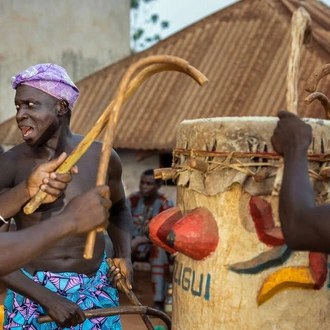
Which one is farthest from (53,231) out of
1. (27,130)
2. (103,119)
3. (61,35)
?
(61,35)

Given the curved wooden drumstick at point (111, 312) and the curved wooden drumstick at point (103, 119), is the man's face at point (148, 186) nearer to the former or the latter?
the curved wooden drumstick at point (111, 312)

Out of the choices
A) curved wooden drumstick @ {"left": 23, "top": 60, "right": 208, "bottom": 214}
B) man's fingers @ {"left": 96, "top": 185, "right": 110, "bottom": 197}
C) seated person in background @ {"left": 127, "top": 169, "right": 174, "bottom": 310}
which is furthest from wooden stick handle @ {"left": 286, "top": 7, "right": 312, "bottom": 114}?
seated person in background @ {"left": 127, "top": 169, "right": 174, "bottom": 310}

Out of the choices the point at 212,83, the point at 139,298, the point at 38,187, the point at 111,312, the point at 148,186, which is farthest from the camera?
the point at 212,83

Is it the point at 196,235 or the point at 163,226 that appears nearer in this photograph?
the point at 196,235

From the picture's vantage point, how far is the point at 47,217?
345cm

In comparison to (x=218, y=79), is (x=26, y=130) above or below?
above

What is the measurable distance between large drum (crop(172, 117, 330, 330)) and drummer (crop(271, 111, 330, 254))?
1.39 ft

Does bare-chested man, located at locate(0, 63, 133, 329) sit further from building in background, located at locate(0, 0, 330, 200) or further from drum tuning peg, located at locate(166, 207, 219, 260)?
building in background, located at locate(0, 0, 330, 200)

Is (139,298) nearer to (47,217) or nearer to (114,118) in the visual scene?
(47,217)

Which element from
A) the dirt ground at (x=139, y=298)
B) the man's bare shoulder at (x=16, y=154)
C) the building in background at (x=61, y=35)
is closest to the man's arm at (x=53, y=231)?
the man's bare shoulder at (x=16, y=154)

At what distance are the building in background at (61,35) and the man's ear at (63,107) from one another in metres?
11.3

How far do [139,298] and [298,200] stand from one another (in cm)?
660

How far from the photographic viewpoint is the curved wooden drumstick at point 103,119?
2.38 m

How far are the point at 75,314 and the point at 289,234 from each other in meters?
1.31
